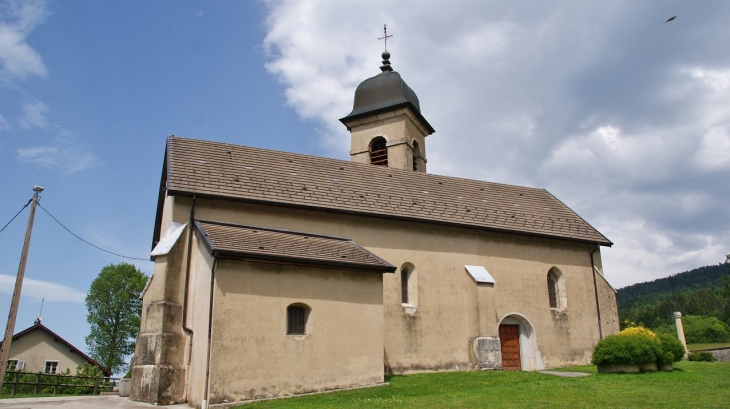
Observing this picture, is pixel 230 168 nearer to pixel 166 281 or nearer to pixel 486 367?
pixel 166 281

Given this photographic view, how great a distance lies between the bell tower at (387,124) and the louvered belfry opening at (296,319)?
13858 millimetres

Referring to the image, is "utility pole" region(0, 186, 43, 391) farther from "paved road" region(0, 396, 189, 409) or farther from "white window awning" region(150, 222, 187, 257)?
"white window awning" region(150, 222, 187, 257)

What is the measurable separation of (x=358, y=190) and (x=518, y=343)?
871 centimetres

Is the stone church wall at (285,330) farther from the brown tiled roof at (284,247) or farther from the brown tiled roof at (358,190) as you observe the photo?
the brown tiled roof at (358,190)

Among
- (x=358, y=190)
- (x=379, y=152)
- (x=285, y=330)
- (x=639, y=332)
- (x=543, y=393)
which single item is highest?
(x=379, y=152)

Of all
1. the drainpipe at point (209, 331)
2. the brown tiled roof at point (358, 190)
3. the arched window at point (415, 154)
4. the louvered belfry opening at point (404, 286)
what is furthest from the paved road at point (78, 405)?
the arched window at point (415, 154)

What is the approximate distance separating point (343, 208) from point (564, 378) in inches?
349

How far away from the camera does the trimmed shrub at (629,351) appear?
1584 cm

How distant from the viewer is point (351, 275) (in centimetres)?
1620

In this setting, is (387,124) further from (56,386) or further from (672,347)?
(56,386)

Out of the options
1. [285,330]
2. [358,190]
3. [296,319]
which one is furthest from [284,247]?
[358,190]

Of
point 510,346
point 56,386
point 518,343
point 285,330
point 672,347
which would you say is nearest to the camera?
point 285,330

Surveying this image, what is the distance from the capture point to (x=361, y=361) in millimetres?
15578

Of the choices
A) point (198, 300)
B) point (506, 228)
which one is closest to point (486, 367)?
point (506, 228)
